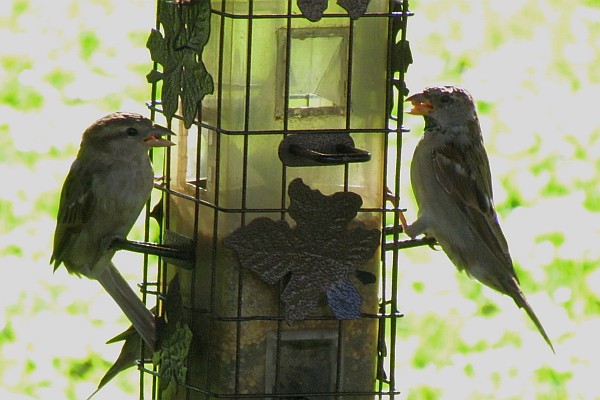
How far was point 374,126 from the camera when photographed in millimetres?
5742

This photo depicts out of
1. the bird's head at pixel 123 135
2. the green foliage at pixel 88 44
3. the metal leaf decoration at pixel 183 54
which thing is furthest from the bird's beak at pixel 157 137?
the green foliage at pixel 88 44

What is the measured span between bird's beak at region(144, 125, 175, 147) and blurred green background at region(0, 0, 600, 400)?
2.25 meters

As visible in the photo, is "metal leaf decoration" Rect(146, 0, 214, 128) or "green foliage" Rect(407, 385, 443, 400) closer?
"metal leaf decoration" Rect(146, 0, 214, 128)

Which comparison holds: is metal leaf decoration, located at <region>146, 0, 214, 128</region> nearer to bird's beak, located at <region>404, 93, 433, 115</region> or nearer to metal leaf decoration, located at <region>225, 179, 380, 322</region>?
metal leaf decoration, located at <region>225, 179, 380, 322</region>

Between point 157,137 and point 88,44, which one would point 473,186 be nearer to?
point 157,137

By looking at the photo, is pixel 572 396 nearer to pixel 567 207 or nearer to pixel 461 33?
pixel 567 207

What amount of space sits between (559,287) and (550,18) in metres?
3.72

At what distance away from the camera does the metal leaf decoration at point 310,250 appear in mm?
5492

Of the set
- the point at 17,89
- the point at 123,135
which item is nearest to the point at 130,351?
the point at 123,135

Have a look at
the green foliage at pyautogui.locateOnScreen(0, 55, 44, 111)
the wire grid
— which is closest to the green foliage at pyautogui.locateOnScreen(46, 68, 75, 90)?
the green foliage at pyautogui.locateOnScreen(0, 55, 44, 111)

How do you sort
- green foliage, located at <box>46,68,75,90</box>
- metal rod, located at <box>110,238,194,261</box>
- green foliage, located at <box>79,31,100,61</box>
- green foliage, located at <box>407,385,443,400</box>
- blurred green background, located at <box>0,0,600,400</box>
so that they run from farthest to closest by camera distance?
green foliage, located at <box>79,31,100,61</box>, green foliage, located at <box>46,68,75,90</box>, blurred green background, located at <box>0,0,600,400</box>, green foliage, located at <box>407,385,443,400</box>, metal rod, located at <box>110,238,194,261</box>

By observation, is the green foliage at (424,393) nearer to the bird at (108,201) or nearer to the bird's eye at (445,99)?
the bird's eye at (445,99)

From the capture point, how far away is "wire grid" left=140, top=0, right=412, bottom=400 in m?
5.55

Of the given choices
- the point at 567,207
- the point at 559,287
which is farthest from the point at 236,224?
the point at 567,207
